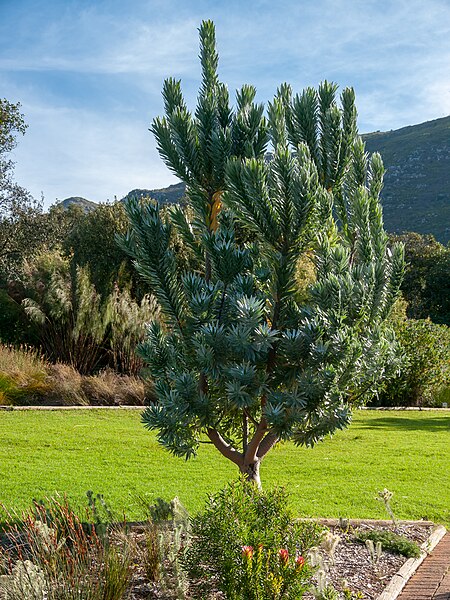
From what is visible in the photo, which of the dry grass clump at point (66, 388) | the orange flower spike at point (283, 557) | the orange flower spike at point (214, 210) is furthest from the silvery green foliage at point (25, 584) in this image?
the dry grass clump at point (66, 388)

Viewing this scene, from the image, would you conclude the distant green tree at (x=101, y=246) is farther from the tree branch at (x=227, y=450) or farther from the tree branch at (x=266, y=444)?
the tree branch at (x=266, y=444)

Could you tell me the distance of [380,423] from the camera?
15195 mm

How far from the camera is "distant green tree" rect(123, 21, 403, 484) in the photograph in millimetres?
4938

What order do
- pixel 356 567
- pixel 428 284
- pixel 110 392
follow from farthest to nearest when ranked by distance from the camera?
pixel 428 284
pixel 110 392
pixel 356 567

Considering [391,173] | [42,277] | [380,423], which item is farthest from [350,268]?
[391,173]

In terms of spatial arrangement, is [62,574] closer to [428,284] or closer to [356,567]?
[356,567]

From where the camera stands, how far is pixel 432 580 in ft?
17.1

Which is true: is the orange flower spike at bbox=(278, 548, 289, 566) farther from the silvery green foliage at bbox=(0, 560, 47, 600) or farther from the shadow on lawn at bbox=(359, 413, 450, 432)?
the shadow on lawn at bbox=(359, 413, 450, 432)

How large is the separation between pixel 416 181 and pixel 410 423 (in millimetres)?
67071

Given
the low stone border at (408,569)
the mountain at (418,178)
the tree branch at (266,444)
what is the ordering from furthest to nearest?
1. the mountain at (418,178)
2. the tree branch at (266,444)
3. the low stone border at (408,569)

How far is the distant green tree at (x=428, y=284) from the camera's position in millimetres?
36562

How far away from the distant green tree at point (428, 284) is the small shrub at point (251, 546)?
107 ft

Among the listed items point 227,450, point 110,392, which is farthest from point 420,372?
point 227,450

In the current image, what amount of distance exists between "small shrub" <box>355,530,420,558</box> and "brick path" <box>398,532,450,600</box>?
→ 128 millimetres
